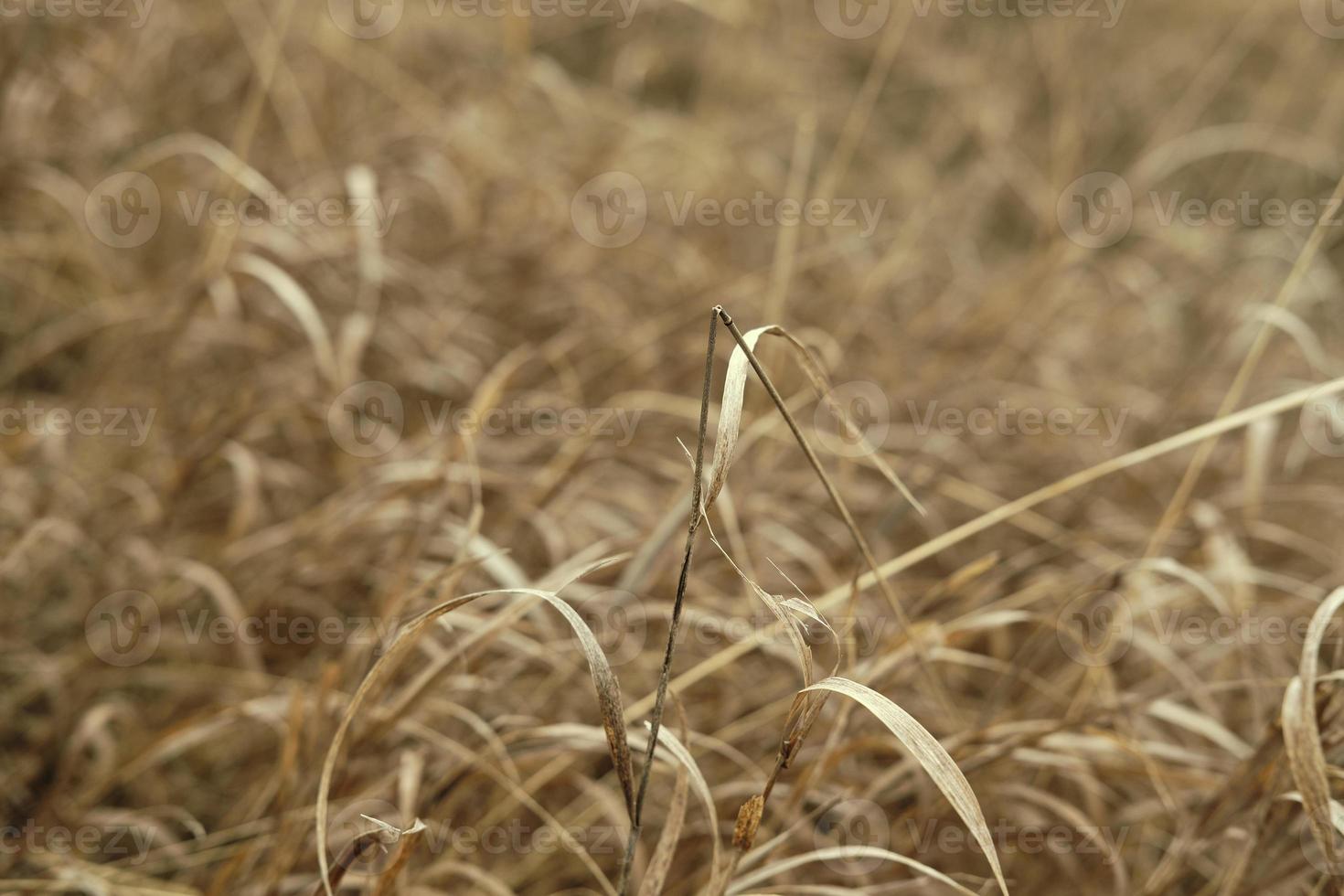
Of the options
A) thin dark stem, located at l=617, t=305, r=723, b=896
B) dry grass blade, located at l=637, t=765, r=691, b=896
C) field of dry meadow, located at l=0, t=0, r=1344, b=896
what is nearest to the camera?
thin dark stem, located at l=617, t=305, r=723, b=896

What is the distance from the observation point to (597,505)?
1660 millimetres

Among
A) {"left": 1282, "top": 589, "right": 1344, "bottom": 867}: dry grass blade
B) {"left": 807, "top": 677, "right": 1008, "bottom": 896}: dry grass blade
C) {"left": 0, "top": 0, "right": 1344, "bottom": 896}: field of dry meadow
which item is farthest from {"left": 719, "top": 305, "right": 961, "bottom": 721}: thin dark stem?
{"left": 1282, "top": 589, "right": 1344, "bottom": 867}: dry grass blade

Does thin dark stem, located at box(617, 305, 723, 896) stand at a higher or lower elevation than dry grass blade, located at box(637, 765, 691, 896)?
higher

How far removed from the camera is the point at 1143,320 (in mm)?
2699

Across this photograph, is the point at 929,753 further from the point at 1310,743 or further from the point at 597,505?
the point at 597,505

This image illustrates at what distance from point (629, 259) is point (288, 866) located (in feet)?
5.41

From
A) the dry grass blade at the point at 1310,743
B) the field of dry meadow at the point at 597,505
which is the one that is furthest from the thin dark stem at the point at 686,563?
the dry grass blade at the point at 1310,743

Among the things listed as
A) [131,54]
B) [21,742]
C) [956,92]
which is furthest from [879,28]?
→ [21,742]

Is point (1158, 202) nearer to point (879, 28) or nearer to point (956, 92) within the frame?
point (956, 92)

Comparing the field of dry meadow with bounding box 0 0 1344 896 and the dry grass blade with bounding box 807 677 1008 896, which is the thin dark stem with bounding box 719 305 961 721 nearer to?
the field of dry meadow with bounding box 0 0 1344 896

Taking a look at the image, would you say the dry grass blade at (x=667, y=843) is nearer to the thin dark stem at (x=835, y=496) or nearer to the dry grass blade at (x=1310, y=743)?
the thin dark stem at (x=835, y=496)

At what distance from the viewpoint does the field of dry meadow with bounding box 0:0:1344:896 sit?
105 cm

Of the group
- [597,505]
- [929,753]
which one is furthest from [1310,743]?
[597,505]

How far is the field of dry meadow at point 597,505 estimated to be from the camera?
3.45 feet
